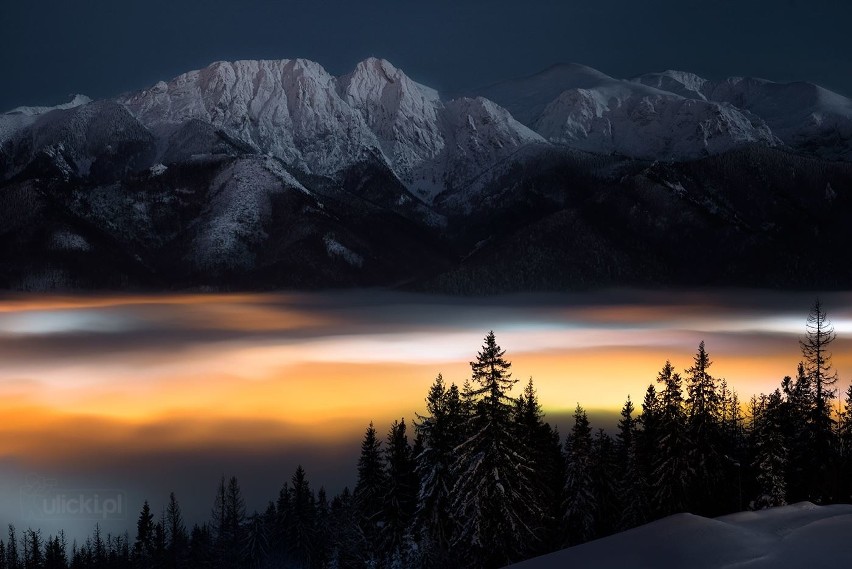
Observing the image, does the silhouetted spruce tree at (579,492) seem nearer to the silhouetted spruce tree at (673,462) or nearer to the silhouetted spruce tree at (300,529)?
the silhouetted spruce tree at (673,462)

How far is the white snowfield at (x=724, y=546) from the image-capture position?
108ft

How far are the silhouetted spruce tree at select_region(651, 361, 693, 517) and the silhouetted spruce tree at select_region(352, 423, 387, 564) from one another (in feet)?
67.4

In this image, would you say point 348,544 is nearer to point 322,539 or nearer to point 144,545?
point 322,539

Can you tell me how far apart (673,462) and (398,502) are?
20.4 metres

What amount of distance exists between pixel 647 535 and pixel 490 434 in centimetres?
1386

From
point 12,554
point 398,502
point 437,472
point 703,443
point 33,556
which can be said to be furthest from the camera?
point 12,554

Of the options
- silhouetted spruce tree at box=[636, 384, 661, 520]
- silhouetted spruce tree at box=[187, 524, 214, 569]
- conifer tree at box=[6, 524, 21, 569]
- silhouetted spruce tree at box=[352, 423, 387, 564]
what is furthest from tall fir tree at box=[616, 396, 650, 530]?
conifer tree at box=[6, 524, 21, 569]

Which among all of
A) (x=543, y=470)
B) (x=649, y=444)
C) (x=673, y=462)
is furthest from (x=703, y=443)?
(x=543, y=470)

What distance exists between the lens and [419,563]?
55906mm

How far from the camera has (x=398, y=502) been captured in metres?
63.1

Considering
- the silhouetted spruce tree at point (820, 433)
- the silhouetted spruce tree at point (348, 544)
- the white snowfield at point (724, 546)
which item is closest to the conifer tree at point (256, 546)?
the silhouetted spruce tree at point (348, 544)

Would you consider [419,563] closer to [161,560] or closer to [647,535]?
[647,535]

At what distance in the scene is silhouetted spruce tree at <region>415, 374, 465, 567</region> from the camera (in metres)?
55.7

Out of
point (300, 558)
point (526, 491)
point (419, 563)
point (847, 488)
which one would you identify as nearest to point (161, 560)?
point (300, 558)
